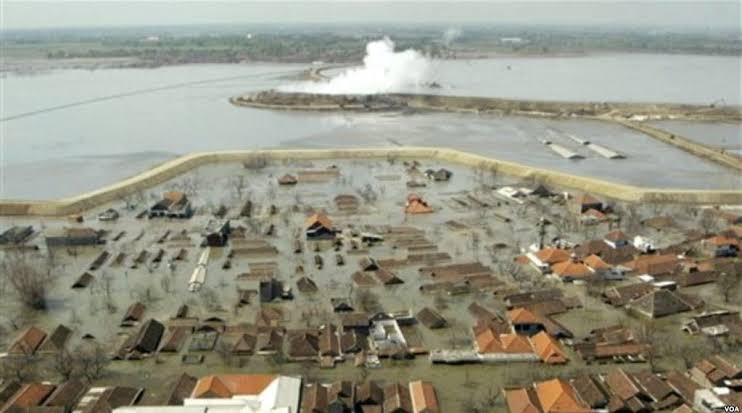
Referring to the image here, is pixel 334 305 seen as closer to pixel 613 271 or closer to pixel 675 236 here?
pixel 613 271

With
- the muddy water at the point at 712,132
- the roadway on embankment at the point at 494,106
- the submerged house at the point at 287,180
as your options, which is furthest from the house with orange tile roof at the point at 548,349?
the roadway on embankment at the point at 494,106

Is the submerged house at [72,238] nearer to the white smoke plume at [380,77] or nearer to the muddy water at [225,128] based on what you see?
the muddy water at [225,128]

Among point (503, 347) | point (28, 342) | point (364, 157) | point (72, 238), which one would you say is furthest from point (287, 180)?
point (503, 347)

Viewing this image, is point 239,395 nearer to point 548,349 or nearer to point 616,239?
A: point 548,349

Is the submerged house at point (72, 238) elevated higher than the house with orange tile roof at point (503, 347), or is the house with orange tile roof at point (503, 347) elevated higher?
the submerged house at point (72, 238)

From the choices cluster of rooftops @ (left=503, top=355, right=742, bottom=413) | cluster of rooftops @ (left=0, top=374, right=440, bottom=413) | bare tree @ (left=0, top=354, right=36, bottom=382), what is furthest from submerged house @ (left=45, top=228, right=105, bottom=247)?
cluster of rooftops @ (left=503, top=355, right=742, bottom=413)

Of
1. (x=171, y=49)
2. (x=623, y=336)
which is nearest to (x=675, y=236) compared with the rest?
(x=623, y=336)
